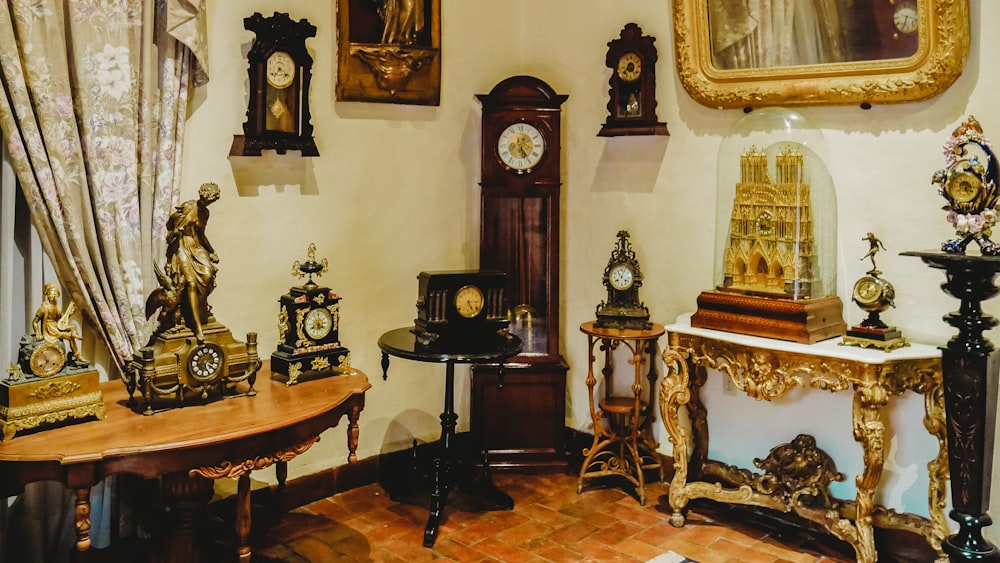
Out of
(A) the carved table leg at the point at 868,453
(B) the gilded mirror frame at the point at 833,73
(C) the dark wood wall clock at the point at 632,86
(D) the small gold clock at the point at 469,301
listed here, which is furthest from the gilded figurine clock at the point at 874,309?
(D) the small gold clock at the point at 469,301

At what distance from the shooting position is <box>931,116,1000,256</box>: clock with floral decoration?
329 cm

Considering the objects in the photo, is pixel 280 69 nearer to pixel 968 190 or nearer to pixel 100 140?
pixel 100 140

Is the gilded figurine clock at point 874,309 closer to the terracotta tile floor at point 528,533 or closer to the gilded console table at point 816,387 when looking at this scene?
the gilded console table at point 816,387

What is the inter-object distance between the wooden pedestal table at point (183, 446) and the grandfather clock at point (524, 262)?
166cm

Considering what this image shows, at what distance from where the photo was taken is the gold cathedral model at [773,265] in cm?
381

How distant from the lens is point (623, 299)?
4551 millimetres

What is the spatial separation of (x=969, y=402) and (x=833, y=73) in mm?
1590

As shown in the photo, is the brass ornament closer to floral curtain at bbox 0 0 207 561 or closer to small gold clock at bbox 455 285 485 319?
floral curtain at bbox 0 0 207 561

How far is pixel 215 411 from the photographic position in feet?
9.71

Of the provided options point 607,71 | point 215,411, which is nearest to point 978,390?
point 607,71

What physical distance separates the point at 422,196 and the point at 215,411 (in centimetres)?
217

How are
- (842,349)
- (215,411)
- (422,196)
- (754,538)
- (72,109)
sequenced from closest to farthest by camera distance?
(215,411) → (72,109) → (842,349) → (754,538) → (422,196)

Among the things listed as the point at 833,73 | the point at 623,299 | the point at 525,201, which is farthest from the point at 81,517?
the point at 833,73

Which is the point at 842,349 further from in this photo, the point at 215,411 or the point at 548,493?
the point at 215,411
